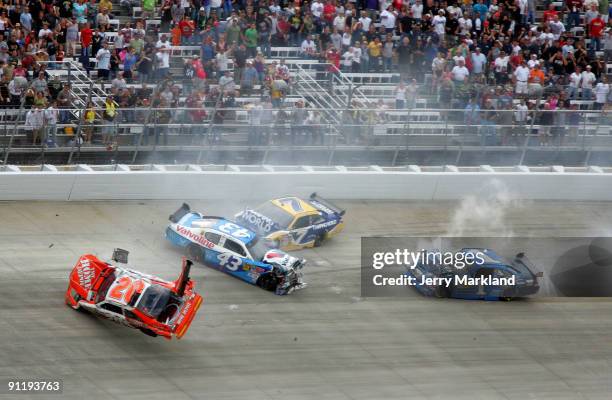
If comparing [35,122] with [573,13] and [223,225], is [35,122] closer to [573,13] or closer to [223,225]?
[223,225]

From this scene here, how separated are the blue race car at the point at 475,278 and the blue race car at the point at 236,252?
250cm

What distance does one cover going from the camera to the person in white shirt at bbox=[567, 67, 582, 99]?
36875mm

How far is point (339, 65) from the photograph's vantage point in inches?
1443

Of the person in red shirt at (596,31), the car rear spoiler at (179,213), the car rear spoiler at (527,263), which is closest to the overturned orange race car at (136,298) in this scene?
the car rear spoiler at (179,213)

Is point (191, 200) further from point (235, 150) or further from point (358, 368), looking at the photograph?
point (358, 368)

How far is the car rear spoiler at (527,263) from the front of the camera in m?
28.1

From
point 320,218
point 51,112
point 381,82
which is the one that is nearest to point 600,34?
point 381,82

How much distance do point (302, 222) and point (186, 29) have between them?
28.6ft

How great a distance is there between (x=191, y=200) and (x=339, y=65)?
7047mm

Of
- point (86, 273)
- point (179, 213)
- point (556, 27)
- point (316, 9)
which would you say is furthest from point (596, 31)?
point (86, 273)

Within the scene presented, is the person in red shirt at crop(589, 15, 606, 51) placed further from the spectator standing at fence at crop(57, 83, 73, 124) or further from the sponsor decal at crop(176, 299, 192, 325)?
the sponsor decal at crop(176, 299, 192, 325)

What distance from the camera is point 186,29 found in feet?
117

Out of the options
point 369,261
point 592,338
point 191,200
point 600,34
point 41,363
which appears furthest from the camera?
point 600,34

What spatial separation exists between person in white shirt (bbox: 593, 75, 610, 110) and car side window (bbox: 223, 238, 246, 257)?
13141 mm
